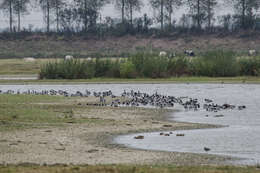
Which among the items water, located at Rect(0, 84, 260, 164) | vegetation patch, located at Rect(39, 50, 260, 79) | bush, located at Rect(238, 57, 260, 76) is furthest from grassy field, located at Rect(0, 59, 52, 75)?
water, located at Rect(0, 84, 260, 164)

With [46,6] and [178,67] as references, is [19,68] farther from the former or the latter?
[46,6]

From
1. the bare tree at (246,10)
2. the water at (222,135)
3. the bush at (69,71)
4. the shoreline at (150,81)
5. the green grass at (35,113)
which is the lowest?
the water at (222,135)

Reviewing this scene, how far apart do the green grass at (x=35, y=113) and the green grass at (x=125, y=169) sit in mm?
6764

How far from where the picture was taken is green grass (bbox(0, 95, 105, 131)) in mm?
20312

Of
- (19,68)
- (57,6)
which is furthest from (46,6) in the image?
(19,68)

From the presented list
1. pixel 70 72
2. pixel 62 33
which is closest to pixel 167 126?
pixel 70 72

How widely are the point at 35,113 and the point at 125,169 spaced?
10.9m

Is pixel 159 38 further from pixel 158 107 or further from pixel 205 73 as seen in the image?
pixel 158 107

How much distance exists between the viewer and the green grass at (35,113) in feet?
66.6

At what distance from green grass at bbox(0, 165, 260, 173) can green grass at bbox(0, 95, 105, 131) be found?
266 inches

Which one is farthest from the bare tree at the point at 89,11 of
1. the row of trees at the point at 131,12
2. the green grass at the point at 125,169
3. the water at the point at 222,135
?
the green grass at the point at 125,169

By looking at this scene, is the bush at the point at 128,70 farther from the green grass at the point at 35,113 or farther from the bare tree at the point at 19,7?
the bare tree at the point at 19,7

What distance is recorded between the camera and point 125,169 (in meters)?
12.2

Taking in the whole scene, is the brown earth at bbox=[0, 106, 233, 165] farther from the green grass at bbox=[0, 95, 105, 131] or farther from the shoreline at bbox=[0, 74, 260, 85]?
the shoreline at bbox=[0, 74, 260, 85]
